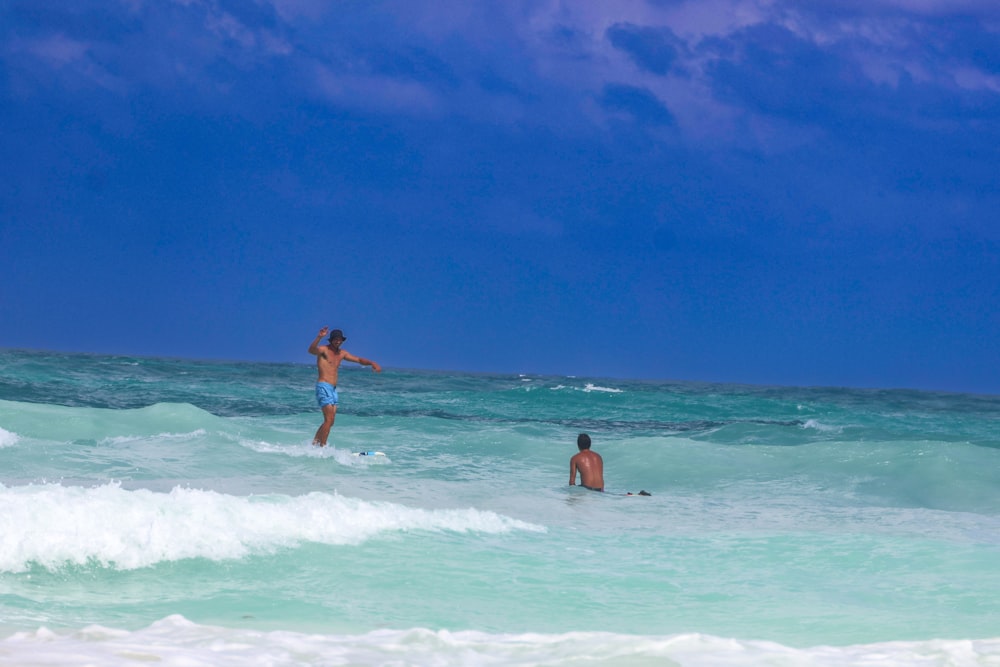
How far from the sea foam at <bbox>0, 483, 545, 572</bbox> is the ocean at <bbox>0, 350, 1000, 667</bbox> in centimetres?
2

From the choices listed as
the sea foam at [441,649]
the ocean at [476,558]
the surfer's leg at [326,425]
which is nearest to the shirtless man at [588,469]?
the ocean at [476,558]

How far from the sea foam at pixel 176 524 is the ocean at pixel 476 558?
2cm

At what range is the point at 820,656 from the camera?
4613 mm

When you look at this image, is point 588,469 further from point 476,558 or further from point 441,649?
point 441,649

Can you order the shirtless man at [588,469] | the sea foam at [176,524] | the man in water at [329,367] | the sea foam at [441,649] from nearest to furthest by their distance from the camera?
1. the sea foam at [441,649]
2. the sea foam at [176,524]
3. the shirtless man at [588,469]
4. the man in water at [329,367]

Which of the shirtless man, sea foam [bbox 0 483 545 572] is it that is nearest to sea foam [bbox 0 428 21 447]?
sea foam [bbox 0 483 545 572]

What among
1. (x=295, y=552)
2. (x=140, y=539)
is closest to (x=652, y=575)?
(x=295, y=552)

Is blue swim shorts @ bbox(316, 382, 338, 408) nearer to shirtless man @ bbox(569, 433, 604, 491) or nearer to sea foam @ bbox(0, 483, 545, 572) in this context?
shirtless man @ bbox(569, 433, 604, 491)

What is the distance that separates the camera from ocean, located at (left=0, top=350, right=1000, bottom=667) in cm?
464

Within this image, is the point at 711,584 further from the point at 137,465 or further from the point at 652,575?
the point at 137,465

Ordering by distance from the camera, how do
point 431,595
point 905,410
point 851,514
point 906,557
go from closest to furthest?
point 431,595 → point 906,557 → point 851,514 → point 905,410

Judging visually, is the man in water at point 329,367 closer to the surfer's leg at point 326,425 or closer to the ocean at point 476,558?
the surfer's leg at point 326,425

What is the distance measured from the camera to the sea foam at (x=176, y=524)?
6223 mm

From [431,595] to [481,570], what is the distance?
808mm
